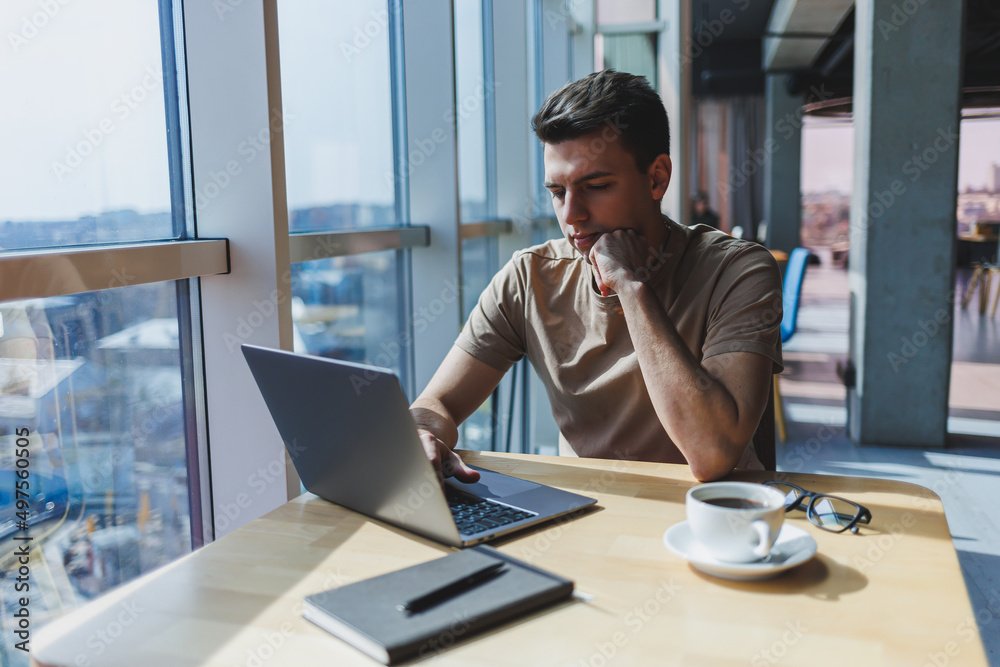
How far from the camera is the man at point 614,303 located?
1.49 meters

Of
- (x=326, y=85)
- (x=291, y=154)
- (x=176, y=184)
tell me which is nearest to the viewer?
(x=176, y=184)

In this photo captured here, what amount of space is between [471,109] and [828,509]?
271 centimetres

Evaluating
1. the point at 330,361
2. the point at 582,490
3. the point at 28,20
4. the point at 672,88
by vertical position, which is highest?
the point at 672,88

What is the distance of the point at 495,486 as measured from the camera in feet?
4.09

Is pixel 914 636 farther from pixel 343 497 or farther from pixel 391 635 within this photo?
pixel 343 497

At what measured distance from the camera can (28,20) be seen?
46.5 inches

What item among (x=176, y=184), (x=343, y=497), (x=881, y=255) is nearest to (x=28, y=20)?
(x=176, y=184)

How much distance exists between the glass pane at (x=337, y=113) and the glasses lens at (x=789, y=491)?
118 centimetres

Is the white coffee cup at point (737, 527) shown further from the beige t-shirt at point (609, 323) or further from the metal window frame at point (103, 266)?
the metal window frame at point (103, 266)

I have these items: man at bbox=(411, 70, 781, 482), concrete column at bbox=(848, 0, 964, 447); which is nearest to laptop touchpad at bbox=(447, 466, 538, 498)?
man at bbox=(411, 70, 781, 482)

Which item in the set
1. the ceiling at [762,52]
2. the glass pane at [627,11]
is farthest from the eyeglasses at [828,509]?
the ceiling at [762,52]

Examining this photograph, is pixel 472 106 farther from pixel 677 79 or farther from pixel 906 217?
pixel 906 217

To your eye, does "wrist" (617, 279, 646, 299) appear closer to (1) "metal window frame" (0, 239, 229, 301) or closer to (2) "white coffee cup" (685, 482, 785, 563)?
(2) "white coffee cup" (685, 482, 785, 563)

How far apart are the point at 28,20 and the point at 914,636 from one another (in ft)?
4.37
